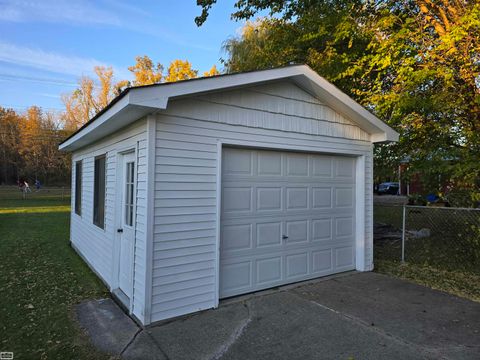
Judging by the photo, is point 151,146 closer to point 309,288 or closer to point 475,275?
point 309,288

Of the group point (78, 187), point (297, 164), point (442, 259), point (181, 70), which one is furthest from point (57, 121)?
point (442, 259)

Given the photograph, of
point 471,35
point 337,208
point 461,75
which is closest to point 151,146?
point 337,208

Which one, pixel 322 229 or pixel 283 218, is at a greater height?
pixel 283 218

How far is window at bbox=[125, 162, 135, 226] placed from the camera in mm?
4664

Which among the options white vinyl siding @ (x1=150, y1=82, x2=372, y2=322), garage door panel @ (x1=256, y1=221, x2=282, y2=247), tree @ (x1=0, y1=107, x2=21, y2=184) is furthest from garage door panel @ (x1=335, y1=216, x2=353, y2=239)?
tree @ (x1=0, y1=107, x2=21, y2=184)

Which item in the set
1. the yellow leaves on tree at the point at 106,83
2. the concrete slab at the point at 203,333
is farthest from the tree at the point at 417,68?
the yellow leaves on tree at the point at 106,83

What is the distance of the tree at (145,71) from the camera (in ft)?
75.5

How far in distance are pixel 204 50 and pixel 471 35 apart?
34.7 ft

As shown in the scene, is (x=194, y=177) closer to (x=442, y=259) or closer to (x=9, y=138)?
(x=442, y=259)

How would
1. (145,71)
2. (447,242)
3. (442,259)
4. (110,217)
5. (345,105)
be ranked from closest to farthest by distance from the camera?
(110,217), (345,105), (442,259), (447,242), (145,71)

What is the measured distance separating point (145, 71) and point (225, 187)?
21.4m

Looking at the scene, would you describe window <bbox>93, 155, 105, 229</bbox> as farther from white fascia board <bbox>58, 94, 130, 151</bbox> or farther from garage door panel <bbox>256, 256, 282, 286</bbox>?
garage door panel <bbox>256, 256, 282, 286</bbox>

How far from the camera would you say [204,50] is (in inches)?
572

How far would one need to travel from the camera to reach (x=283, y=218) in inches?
208
